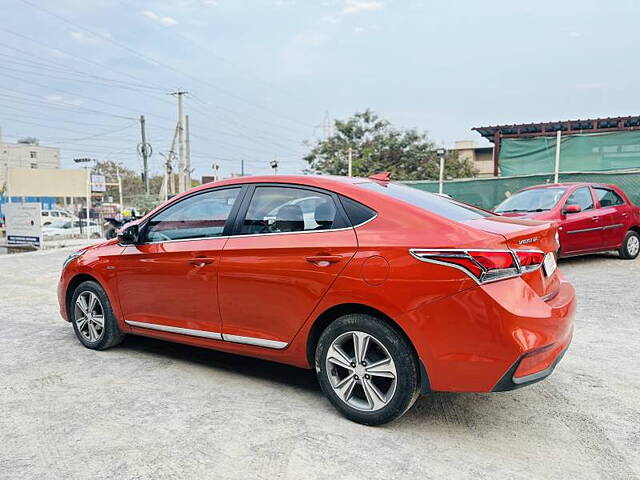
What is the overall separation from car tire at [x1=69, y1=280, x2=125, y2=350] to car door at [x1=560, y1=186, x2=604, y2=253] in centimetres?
702

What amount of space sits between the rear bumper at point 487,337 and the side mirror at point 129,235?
2.55 m

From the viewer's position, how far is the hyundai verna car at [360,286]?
104 inches

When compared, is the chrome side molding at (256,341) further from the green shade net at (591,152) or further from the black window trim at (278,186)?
the green shade net at (591,152)

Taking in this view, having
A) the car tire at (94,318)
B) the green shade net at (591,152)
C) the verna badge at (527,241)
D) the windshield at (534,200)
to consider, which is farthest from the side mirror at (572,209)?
the car tire at (94,318)

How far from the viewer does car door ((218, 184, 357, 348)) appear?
309 cm

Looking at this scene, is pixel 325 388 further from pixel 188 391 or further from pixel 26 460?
pixel 26 460

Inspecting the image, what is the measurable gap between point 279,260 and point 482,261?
1.30m

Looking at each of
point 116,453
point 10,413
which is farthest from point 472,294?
point 10,413

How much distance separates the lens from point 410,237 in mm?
2828

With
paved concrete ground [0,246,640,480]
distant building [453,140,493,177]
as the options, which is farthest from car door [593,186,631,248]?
distant building [453,140,493,177]

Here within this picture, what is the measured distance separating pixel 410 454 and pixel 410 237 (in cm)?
119

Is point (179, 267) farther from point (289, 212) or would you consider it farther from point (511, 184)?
point (511, 184)

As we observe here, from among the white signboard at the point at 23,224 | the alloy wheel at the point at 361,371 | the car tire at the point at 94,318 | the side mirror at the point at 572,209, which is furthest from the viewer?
the white signboard at the point at 23,224

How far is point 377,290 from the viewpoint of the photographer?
283 cm
